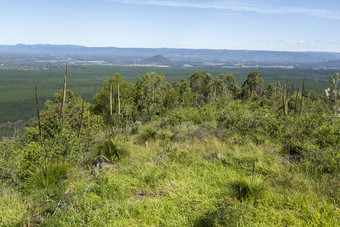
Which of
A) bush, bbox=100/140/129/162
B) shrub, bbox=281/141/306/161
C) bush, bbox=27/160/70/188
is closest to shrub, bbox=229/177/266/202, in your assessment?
shrub, bbox=281/141/306/161

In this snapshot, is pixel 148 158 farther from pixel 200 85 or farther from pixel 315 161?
pixel 200 85

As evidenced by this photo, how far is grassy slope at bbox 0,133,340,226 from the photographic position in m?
3.39

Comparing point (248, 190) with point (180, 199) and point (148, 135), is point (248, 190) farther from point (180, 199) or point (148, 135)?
point (148, 135)

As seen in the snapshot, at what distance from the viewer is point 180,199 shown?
13.3 ft

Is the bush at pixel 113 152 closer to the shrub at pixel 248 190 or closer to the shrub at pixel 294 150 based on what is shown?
the shrub at pixel 248 190

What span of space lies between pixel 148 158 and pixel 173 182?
2.24 metres

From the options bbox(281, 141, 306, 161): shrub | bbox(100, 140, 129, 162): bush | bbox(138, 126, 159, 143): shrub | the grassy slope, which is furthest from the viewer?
bbox(138, 126, 159, 143): shrub

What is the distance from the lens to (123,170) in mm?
5805

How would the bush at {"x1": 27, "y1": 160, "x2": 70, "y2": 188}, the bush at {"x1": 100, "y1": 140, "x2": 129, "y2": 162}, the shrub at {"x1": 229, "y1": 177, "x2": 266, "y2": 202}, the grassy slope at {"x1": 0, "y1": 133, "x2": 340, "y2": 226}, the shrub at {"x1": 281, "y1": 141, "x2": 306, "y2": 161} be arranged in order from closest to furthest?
the grassy slope at {"x1": 0, "y1": 133, "x2": 340, "y2": 226} → the shrub at {"x1": 229, "y1": 177, "x2": 266, "y2": 202} → the bush at {"x1": 27, "y1": 160, "x2": 70, "y2": 188} → the shrub at {"x1": 281, "y1": 141, "x2": 306, "y2": 161} → the bush at {"x1": 100, "y1": 140, "x2": 129, "y2": 162}

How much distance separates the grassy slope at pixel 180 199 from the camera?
3.39 metres

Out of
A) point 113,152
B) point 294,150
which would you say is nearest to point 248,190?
point 294,150

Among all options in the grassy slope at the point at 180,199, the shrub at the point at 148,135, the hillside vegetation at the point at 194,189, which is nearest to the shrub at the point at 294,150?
the hillside vegetation at the point at 194,189

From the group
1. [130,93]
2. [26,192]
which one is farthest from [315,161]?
[130,93]

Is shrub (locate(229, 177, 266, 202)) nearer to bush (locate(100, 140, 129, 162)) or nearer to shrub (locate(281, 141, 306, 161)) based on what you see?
shrub (locate(281, 141, 306, 161))
